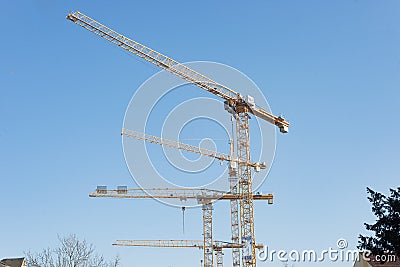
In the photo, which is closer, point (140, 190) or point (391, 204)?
point (391, 204)

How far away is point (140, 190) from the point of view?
290 ft

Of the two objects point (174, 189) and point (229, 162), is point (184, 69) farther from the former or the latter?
point (174, 189)

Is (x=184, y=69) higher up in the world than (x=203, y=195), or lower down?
higher up

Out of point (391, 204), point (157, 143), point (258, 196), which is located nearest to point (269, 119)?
point (258, 196)

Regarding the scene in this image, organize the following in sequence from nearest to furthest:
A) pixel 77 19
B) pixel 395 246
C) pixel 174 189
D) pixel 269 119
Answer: pixel 395 246, pixel 77 19, pixel 269 119, pixel 174 189

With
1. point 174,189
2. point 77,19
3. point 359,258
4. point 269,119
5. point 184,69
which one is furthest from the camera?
point 174,189

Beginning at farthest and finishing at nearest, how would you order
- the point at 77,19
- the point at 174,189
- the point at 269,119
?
the point at 174,189 < the point at 269,119 < the point at 77,19

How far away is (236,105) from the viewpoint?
7450 centimetres

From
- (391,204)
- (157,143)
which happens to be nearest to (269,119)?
(157,143)

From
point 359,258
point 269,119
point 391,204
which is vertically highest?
point 269,119

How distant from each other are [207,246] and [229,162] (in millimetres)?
18233

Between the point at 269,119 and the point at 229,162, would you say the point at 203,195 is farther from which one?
the point at 269,119

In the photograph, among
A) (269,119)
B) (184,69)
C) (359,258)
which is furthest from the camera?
(269,119)

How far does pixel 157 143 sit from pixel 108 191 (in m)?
14.3
